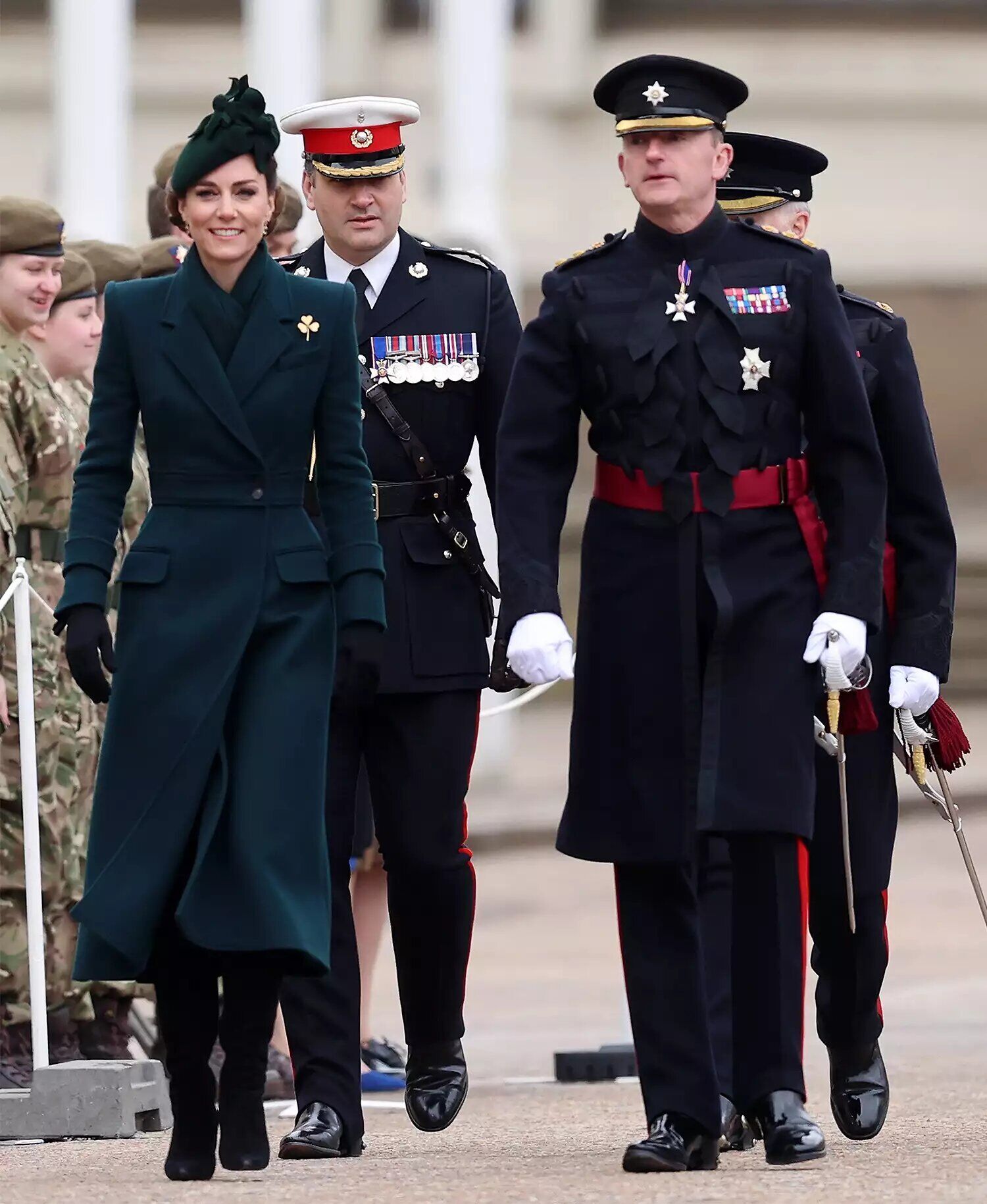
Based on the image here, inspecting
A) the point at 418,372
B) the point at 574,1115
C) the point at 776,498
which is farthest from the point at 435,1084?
the point at 776,498

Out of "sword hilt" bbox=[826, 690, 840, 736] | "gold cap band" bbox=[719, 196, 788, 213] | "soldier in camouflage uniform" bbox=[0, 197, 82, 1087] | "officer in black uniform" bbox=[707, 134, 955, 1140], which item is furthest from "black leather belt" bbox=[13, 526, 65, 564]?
"sword hilt" bbox=[826, 690, 840, 736]

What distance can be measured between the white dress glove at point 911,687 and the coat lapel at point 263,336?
1.24m

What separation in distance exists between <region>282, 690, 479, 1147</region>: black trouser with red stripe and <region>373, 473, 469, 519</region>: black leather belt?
1.10 feet

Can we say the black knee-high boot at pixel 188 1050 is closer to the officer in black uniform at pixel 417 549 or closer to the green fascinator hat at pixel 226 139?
the officer in black uniform at pixel 417 549

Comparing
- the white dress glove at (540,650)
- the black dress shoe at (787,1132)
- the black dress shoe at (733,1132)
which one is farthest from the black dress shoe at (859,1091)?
the white dress glove at (540,650)

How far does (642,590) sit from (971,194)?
18561 millimetres

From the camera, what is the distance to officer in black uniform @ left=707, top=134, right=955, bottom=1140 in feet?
20.9

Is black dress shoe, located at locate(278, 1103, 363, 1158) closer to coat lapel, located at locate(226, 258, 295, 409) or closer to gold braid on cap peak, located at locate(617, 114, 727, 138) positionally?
coat lapel, located at locate(226, 258, 295, 409)

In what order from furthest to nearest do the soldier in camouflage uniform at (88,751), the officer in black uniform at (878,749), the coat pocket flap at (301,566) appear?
the soldier in camouflage uniform at (88,751) < the officer in black uniform at (878,749) < the coat pocket flap at (301,566)

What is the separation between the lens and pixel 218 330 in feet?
19.1

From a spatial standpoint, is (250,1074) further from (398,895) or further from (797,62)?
(797,62)

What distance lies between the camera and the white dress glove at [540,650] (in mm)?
5852

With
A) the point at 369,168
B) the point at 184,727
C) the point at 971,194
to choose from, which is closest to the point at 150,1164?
the point at 184,727

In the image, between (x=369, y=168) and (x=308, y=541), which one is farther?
(x=369, y=168)
